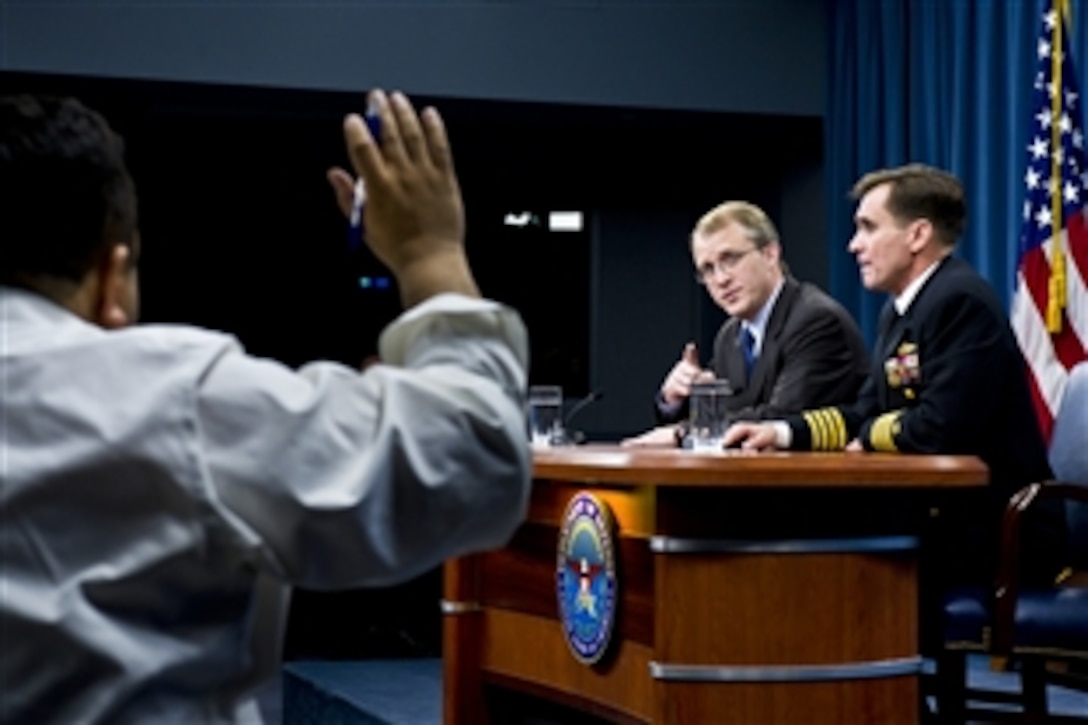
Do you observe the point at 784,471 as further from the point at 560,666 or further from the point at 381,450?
the point at 381,450

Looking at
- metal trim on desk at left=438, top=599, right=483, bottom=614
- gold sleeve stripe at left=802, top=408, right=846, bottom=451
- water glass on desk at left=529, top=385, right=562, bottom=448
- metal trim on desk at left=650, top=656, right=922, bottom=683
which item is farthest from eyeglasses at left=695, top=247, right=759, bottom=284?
metal trim on desk at left=650, top=656, right=922, bottom=683

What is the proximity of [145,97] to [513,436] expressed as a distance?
6.83m

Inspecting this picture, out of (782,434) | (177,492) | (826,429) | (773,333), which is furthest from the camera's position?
(773,333)

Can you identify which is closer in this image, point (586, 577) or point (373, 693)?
point (586, 577)

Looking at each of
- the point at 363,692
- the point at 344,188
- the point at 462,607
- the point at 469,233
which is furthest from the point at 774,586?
the point at 469,233

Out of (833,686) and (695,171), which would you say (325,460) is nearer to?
(833,686)

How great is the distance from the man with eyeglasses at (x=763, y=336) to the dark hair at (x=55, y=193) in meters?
3.59

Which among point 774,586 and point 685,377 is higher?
point 685,377

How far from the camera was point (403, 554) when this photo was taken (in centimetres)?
101

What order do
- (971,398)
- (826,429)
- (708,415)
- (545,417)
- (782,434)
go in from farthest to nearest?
(545,417), (826,429), (782,434), (708,415), (971,398)

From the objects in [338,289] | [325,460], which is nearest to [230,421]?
[325,460]

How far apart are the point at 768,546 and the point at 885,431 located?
0.81 m

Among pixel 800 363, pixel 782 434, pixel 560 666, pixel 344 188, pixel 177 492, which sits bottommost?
pixel 560 666

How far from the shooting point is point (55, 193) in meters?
1.01
